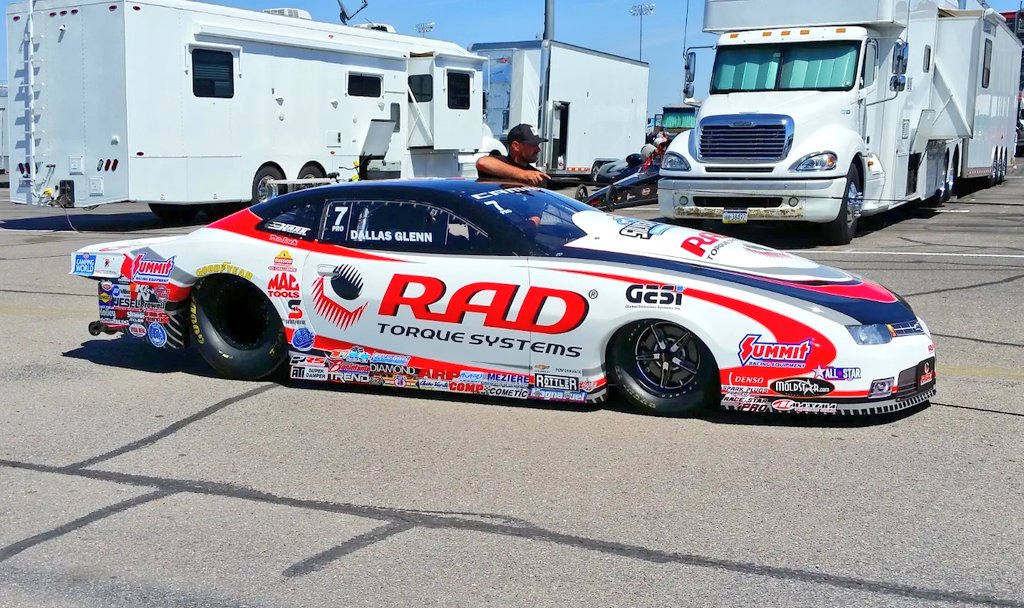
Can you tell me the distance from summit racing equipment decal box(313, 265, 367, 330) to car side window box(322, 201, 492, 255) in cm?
19

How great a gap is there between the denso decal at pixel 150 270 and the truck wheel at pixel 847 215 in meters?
8.72

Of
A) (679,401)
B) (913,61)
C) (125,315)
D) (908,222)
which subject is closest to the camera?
(679,401)

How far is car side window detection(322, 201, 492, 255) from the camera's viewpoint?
20.8ft

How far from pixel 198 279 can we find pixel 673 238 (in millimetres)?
3060

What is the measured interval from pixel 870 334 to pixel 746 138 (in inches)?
316

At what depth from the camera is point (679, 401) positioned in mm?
5898

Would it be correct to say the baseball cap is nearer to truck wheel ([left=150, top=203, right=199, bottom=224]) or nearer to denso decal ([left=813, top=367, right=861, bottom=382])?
denso decal ([left=813, top=367, right=861, bottom=382])

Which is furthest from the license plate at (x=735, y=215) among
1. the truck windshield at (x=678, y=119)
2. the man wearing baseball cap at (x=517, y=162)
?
the truck windshield at (x=678, y=119)

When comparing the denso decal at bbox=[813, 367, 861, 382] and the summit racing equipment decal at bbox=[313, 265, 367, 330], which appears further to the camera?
the summit racing equipment decal at bbox=[313, 265, 367, 330]

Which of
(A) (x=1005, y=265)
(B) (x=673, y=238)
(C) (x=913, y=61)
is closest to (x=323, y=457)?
(B) (x=673, y=238)

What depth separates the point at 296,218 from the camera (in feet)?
22.3

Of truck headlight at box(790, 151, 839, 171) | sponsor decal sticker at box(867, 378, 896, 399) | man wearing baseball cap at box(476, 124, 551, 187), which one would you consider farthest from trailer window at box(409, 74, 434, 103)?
sponsor decal sticker at box(867, 378, 896, 399)

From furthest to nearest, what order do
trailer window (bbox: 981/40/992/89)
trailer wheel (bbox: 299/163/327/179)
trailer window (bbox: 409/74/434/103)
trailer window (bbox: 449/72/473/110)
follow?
trailer window (bbox: 449/72/473/110) → trailer window (bbox: 409/74/434/103) → trailer wheel (bbox: 299/163/327/179) → trailer window (bbox: 981/40/992/89)

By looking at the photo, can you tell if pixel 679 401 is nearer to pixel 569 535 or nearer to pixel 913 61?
pixel 569 535
